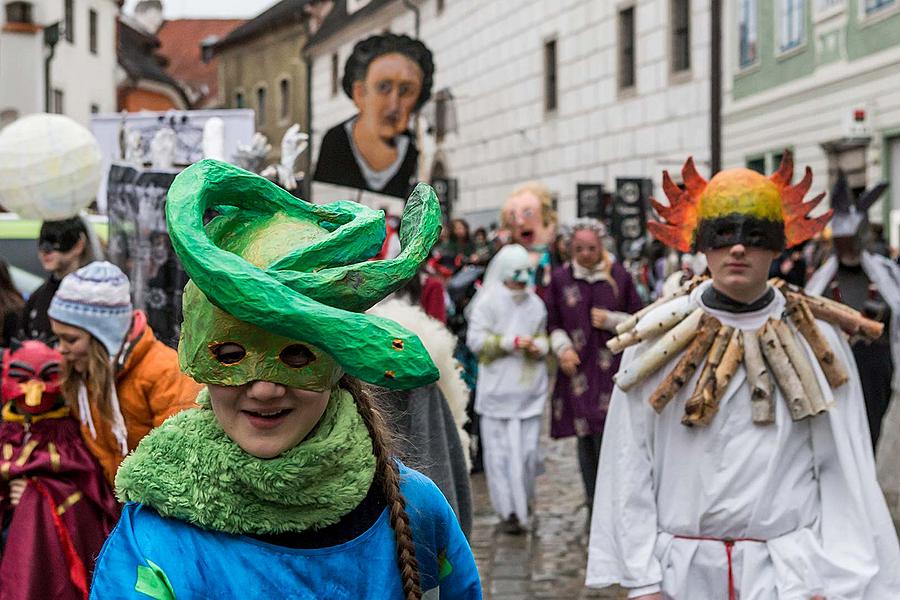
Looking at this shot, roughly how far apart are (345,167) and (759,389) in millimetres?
4179

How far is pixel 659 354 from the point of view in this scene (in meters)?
4.94

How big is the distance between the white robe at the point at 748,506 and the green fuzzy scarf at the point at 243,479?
234cm

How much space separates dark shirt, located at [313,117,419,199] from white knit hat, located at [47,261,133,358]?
3267mm

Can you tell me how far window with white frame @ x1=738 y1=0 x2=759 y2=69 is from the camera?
24938mm

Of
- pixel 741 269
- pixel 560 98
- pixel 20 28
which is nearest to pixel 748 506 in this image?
→ pixel 741 269

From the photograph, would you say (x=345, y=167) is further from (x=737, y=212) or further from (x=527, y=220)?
(x=527, y=220)

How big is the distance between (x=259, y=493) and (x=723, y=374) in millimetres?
2544

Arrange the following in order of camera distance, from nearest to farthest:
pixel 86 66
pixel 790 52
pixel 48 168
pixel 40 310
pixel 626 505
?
pixel 626 505 < pixel 40 310 < pixel 48 168 < pixel 790 52 < pixel 86 66

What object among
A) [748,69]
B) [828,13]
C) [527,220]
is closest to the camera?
[527,220]

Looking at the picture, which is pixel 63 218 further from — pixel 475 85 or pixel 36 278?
pixel 475 85

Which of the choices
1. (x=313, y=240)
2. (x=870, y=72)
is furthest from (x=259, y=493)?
(x=870, y=72)

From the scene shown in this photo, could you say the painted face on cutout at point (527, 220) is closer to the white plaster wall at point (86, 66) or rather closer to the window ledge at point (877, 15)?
the window ledge at point (877, 15)

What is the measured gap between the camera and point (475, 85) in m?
37.8

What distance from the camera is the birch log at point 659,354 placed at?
4930 mm
